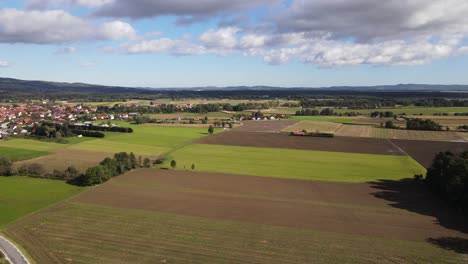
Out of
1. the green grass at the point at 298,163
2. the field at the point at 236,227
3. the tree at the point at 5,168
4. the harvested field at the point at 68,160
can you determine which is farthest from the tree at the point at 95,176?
the tree at the point at 5,168

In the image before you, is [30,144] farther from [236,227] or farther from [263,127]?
[263,127]

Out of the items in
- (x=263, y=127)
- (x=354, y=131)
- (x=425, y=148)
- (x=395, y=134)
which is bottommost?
(x=425, y=148)

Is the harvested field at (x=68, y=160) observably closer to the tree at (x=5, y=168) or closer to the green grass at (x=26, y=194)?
the tree at (x=5, y=168)

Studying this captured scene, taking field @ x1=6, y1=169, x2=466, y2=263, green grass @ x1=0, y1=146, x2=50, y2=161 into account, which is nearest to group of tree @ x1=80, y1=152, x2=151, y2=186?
field @ x1=6, y1=169, x2=466, y2=263

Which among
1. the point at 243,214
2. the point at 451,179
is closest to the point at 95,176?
the point at 243,214

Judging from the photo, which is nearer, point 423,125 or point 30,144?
point 30,144

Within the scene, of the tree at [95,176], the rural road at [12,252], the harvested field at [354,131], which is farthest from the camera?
the harvested field at [354,131]

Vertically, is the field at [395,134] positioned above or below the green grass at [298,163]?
above
